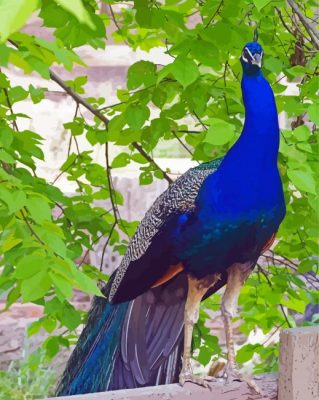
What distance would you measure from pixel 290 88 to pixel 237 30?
3.70 meters

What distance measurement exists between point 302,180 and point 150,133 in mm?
736

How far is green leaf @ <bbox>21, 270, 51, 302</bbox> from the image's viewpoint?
1602 millimetres

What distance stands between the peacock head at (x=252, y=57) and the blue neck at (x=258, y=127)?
0.04 ft

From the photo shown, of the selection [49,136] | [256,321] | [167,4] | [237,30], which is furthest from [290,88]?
[237,30]

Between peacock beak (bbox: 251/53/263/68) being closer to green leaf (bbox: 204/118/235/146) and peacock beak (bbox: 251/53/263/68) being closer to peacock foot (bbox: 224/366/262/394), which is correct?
green leaf (bbox: 204/118/235/146)

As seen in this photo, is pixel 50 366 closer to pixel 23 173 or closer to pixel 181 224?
pixel 23 173

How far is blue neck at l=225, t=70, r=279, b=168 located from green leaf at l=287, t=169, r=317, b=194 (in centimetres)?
7

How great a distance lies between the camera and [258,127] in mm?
1956

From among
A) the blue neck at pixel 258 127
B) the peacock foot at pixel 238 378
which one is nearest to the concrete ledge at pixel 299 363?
the peacock foot at pixel 238 378

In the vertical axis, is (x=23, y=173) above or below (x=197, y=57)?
below

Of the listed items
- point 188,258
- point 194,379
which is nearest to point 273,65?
point 188,258

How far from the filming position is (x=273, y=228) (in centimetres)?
200

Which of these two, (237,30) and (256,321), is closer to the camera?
(237,30)

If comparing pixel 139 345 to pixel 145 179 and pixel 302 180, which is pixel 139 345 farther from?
pixel 145 179
